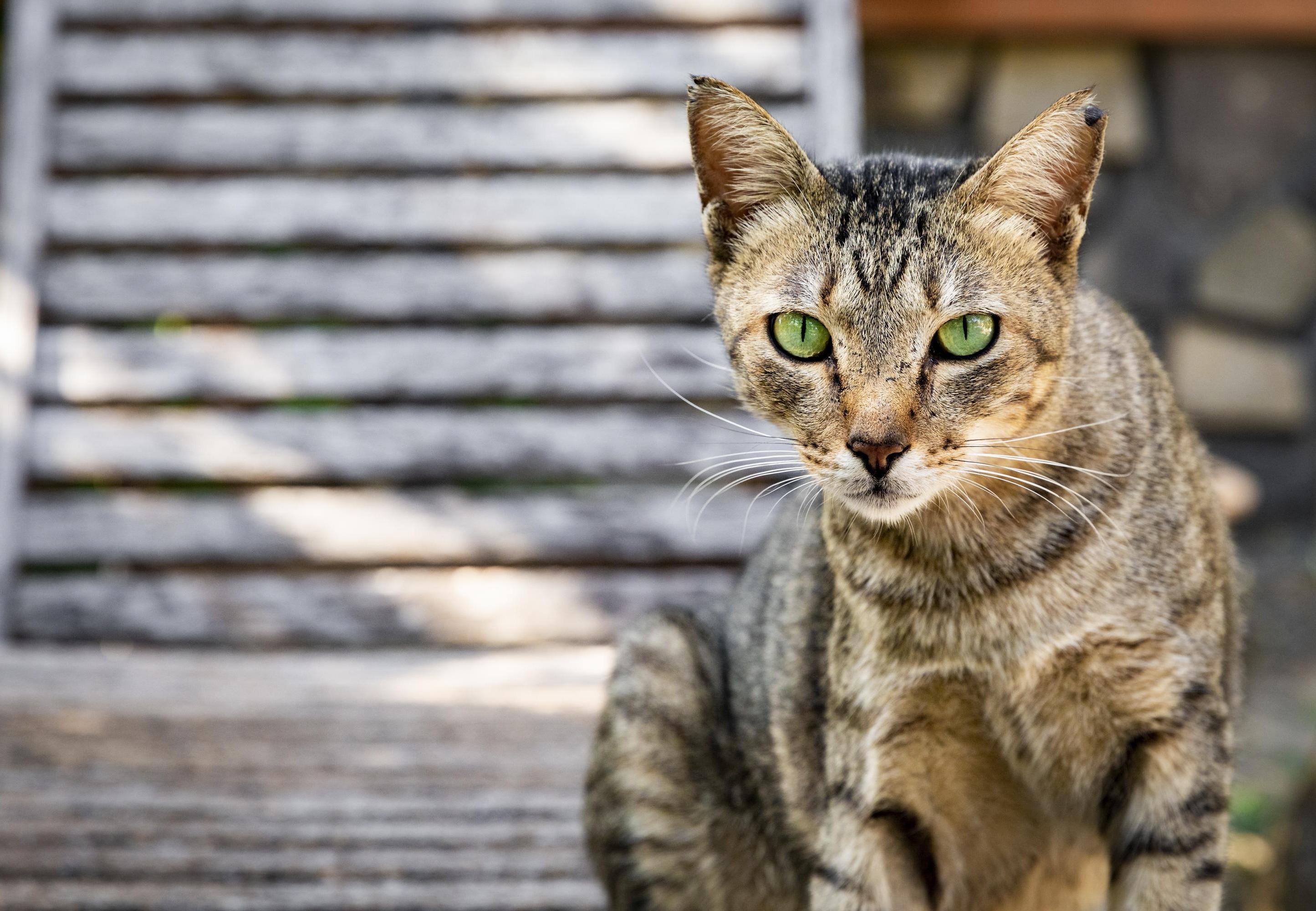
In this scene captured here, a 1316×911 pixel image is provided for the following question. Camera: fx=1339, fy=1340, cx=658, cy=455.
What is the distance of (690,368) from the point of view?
396cm

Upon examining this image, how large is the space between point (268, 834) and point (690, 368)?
187 cm

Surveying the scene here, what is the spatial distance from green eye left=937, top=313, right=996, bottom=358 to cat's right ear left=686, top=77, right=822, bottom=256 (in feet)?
1.04

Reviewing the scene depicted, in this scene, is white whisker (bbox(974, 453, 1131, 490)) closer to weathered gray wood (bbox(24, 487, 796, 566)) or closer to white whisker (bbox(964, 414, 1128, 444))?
white whisker (bbox(964, 414, 1128, 444))

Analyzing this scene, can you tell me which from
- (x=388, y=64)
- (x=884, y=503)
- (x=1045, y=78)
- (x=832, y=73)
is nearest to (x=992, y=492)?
(x=884, y=503)

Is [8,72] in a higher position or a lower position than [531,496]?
higher

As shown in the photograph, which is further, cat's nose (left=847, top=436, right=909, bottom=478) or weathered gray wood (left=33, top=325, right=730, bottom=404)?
weathered gray wood (left=33, top=325, right=730, bottom=404)

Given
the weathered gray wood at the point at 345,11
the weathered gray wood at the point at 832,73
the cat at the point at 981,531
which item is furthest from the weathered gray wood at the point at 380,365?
the cat at the point at 981,531

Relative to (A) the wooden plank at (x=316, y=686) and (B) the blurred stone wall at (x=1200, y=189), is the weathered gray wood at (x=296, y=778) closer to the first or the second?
(A) the wooden plank at (x=316, y=686)

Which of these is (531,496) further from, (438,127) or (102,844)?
(102,844)

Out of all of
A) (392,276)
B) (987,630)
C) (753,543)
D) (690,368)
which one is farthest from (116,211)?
(987,630)

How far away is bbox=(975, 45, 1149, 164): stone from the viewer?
479 centimetres

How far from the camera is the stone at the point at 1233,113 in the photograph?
484 cm

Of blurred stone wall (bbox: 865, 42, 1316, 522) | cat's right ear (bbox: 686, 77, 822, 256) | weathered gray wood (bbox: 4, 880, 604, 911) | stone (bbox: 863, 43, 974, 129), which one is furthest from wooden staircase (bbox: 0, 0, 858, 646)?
cat's right ear (bbox: 686, 77, 822, 256)

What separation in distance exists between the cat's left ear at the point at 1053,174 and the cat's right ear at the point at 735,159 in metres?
0.26
